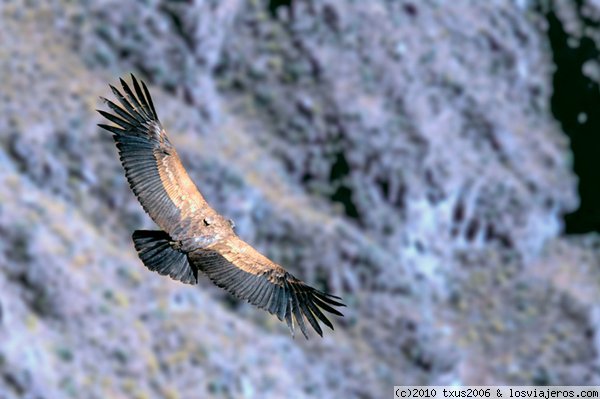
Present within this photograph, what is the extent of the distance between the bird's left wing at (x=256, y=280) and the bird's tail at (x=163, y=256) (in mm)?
199

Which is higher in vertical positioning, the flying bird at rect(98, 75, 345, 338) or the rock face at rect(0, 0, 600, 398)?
the rock face at rect(0, 0, 600, 398)

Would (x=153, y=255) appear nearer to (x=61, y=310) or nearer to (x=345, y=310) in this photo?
(x=61, y=310)

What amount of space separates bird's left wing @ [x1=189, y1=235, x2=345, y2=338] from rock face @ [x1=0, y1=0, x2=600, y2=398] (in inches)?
988

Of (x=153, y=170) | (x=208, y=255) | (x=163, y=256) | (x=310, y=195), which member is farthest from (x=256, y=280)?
(x=310, y=195)

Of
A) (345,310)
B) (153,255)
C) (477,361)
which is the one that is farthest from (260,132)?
(153,255)

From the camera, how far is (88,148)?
5378 centimetres

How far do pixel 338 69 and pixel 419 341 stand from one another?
13673 mm

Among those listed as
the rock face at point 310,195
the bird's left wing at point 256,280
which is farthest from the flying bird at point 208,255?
the rock face at point 310,195

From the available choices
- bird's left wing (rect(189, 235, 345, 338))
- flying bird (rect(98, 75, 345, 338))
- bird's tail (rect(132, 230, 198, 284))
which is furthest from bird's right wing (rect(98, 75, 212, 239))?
bird's left wing (rect(189, 235, 345, 338))

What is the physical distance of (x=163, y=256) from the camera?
23.0 m

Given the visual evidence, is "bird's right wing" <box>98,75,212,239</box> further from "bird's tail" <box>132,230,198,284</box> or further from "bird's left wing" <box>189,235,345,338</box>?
"bird's left wing" <box>189,235,345,338</box>

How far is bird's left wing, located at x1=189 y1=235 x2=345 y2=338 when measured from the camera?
22875 mm

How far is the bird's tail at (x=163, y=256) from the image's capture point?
22.9m

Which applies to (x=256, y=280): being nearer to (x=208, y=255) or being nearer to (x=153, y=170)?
(x=208, y=255)
